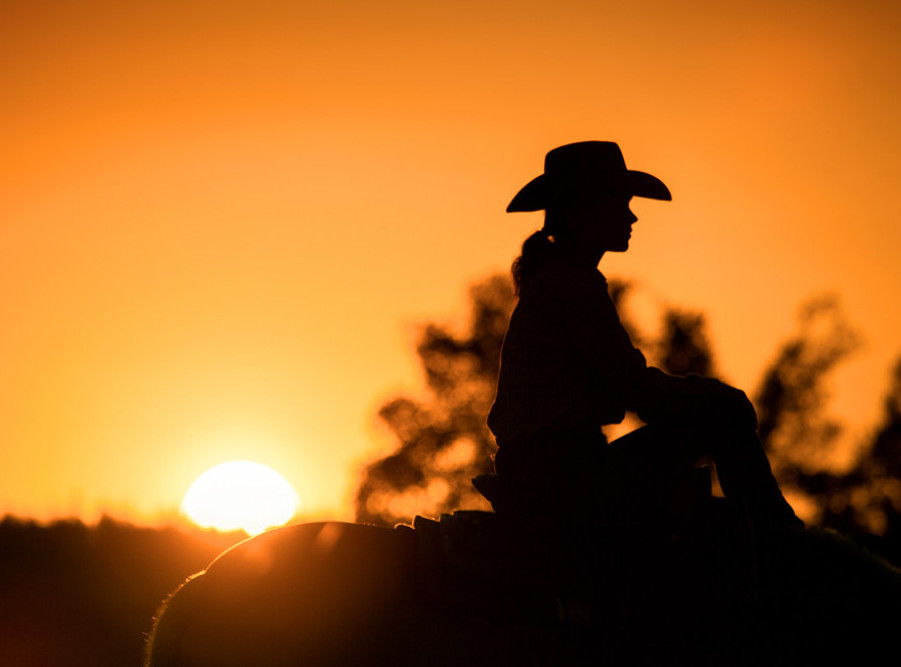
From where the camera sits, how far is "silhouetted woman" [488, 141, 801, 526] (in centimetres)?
473

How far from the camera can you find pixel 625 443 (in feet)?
16.0

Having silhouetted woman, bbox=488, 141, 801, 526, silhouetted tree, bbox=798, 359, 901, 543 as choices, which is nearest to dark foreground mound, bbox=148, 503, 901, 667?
silhouetted woman, bbox=488, 141, 801, 526

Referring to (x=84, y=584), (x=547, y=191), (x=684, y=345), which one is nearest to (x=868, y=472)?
(x=684, y=345)

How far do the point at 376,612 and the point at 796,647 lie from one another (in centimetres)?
177

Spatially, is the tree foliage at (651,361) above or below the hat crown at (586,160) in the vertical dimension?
above

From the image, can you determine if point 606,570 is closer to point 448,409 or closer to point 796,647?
point 796,647

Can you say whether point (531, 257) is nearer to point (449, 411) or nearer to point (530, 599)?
point (530, 599)

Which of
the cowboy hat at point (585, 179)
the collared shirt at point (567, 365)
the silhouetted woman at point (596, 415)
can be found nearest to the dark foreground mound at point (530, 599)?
the silhouetted woman at point (596, 415)

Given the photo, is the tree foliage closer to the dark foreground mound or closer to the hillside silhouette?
the hillside silhouette

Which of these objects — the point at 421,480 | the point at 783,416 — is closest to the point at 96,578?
the point at 421,480

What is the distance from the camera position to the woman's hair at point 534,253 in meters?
5.33

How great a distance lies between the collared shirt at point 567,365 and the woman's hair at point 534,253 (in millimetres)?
221

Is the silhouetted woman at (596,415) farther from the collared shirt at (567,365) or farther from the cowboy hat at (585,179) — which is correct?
the cowboy hat at (585,179)

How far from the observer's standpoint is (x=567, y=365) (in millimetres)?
4922
